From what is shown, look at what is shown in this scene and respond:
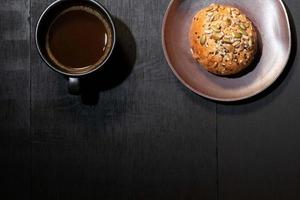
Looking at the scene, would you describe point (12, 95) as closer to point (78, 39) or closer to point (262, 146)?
point (78, 39)

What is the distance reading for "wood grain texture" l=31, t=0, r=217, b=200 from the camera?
926 mm

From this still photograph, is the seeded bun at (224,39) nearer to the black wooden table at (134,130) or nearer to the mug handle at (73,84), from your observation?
the black wooden table at (134,130)

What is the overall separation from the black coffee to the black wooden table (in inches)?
2.8

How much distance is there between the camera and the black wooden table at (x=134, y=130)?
922 mm

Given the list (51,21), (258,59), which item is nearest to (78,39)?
(51,21)

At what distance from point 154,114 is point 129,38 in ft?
0.51

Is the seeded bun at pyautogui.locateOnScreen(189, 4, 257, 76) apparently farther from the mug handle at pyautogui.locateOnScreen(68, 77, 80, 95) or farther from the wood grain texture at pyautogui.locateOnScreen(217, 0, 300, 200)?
the mug handle at pyautogui.locateOnScreen(68, 77, 80, 95)

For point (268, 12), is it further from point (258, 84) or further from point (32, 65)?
point (32, 65)

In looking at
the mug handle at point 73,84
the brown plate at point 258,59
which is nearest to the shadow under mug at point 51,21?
the mug handle at point 73,84

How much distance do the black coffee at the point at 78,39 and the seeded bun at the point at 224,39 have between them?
0.17 m

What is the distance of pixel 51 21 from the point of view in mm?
861

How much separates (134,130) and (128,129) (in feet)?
0.04

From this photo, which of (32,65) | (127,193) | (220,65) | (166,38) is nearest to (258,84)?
(220,65)

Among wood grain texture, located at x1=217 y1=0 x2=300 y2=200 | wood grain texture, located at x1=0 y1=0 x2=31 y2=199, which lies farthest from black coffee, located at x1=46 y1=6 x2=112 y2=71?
wood grain texture, located at x1=217 y1=0 x2=300 y2=200
